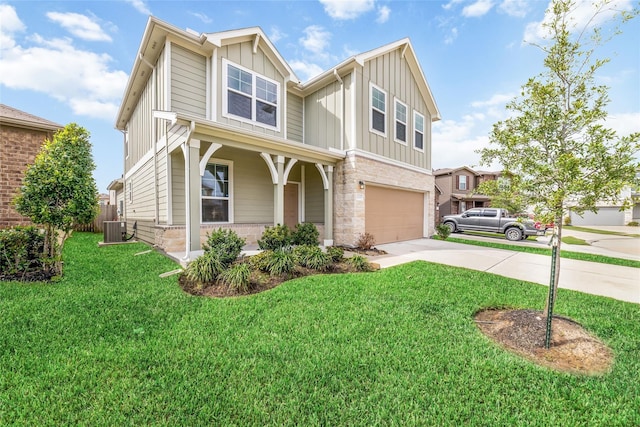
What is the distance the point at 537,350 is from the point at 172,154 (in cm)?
833

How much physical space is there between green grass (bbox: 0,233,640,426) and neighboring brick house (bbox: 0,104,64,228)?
577cm

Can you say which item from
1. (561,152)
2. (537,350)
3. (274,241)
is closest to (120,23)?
(274,241)

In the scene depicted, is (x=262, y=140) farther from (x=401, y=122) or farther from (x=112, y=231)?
(x=401, y=122)

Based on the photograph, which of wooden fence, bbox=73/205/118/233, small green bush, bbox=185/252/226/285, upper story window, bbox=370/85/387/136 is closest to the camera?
small green bush, bbox=185/252/226/285

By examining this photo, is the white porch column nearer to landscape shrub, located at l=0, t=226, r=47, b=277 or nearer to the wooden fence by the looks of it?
landscape shrub, located at l=0, t=226, r=47, b=277

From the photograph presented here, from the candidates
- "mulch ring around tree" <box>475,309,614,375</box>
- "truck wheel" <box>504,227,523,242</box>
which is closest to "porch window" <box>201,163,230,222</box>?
"mulch ring around tree" <box>475,309,614,375</box>

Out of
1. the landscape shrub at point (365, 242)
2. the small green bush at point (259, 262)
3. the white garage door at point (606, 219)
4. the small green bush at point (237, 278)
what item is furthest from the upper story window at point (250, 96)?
the white garage door at point (606, 219)

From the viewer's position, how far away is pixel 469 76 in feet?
32.3

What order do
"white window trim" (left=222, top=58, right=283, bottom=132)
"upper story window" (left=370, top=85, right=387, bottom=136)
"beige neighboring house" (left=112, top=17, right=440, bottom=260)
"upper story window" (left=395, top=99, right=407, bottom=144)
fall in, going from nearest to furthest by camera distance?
"beige neighboring house" (left=112, top=17, right=440, bottom=260) → "white window trim" (left=222, top=58, right=283, bottom=132) → "upper story window" (left=370, top=85, right=387, bottom=136) → "upper story window" (left=395, top=99, right=407, bottom=144)

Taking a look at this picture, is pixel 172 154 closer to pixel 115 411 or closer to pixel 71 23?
pixel 71 23

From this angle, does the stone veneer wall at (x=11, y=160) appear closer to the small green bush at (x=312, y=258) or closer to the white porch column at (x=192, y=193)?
the white porch column at (x=192, y=193)

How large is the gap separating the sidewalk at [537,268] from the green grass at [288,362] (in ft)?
2.92

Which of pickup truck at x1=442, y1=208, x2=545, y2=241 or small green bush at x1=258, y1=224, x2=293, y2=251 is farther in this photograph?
pickup truck at x1=442, y1=208, x2=545, y2=241

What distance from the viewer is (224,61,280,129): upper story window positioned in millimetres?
7875
